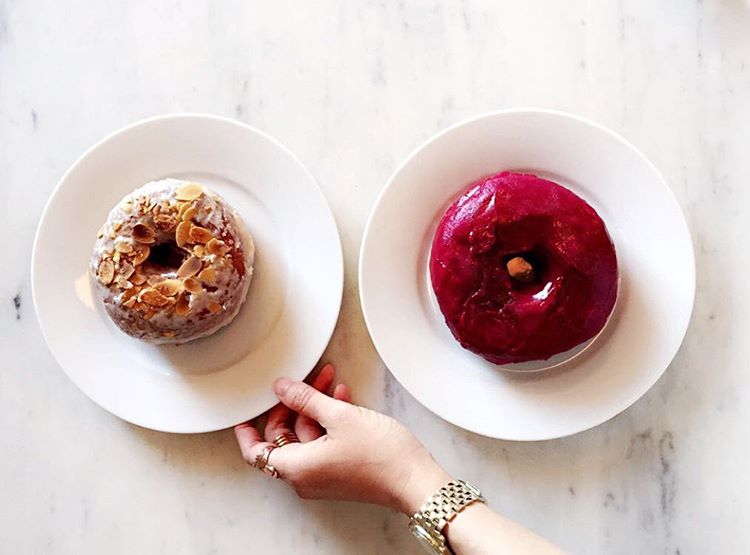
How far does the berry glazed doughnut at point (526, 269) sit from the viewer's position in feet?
4.43

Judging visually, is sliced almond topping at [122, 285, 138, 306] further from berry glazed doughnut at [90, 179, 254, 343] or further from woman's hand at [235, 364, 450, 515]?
woman's hand at [235, 364, 450, 515]

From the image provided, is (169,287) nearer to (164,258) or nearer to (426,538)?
(164,258)

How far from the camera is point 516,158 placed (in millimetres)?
1470

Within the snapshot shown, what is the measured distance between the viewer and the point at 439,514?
1.35m

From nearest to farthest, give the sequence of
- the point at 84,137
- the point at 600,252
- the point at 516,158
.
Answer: the point at 600,252
the point at 516,158
the point at 84,137

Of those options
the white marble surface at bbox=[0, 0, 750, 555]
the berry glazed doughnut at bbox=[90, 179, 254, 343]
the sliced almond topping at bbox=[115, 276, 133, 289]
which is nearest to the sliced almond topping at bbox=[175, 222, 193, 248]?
the berry glazed doughnut at bbox=[90, 179, 254, 343]

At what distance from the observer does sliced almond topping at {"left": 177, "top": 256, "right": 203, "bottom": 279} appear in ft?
4.55

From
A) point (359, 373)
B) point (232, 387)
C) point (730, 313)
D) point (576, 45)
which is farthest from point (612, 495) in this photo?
point (576, 45)

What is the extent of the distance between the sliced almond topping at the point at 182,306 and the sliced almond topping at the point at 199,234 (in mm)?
94

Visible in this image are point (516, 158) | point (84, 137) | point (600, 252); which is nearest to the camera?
point (600, 252)

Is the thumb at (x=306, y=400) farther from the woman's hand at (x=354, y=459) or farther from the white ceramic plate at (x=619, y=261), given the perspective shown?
the white ceramic plate at (x=619, y=261)

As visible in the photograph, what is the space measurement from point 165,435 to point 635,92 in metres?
1.09

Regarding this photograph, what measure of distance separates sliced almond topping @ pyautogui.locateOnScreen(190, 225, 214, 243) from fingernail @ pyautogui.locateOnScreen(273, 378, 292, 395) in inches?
11.1

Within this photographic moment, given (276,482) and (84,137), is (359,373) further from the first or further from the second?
(84,137)
